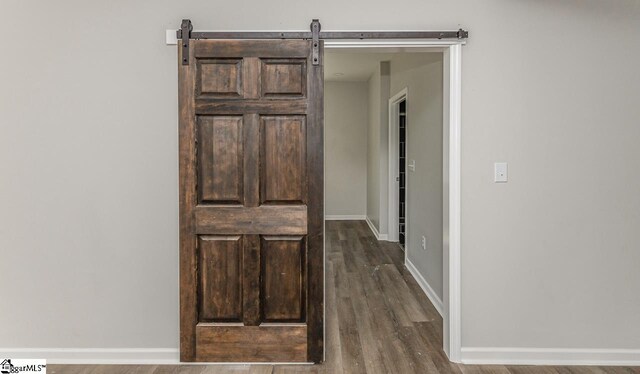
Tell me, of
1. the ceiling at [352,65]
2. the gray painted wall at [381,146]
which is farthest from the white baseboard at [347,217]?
the ceiling at [352,65]

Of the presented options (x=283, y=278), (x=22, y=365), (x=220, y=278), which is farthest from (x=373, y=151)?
(x=22, y=365)

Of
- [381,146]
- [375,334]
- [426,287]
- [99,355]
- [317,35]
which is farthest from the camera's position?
[381,146]

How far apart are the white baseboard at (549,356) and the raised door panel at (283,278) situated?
107 cm

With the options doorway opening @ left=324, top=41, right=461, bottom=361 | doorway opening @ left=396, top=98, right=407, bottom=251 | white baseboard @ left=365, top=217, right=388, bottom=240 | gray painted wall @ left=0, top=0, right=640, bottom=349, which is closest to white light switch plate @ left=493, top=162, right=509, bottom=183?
gray painted wall @ left=0, top=0, right=640, bottom=349

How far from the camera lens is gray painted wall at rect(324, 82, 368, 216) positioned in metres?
8.09

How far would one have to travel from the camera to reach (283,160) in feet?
8.23

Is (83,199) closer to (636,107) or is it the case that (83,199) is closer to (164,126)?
(164,126)

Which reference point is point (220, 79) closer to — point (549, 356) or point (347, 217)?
point (549, 356)

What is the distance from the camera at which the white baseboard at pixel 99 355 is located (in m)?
2.56

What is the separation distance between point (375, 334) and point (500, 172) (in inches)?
55.5

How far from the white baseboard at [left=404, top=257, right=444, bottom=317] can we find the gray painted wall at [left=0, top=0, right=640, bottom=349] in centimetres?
86

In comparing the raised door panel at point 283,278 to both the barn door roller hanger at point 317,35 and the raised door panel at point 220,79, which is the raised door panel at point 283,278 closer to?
the raised door panel at point 220,79

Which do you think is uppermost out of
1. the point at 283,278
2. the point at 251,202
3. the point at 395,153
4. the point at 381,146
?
the point at 381,146

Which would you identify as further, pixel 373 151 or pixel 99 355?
pixel 373 151
